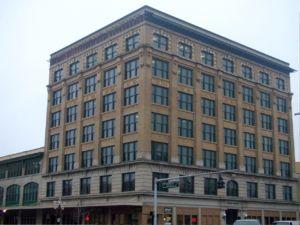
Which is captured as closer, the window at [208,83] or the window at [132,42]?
the window at [132,42]

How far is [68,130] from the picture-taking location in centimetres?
7219

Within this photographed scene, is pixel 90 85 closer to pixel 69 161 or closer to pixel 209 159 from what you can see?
pixel 69 161

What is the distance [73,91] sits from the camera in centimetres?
7331

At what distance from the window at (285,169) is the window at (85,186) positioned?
30795mm

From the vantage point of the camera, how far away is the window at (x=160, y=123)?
60250 millimetres

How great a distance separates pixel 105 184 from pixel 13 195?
2724 centimetres

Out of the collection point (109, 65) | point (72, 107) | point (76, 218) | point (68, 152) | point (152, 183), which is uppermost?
point (109, 65)

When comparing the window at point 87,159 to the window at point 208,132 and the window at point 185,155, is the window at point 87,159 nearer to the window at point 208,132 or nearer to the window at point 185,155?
the window at point 185,155

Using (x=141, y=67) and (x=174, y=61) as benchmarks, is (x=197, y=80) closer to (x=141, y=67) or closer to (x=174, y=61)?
(x=174, y=61)

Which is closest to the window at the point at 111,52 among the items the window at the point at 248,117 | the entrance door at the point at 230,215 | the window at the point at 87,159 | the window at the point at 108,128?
the window at the point at 108,128

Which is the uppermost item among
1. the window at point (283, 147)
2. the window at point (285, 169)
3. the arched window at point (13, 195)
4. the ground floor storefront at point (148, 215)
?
the window at point (283, 147)

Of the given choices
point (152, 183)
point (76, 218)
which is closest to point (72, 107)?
point (76, 218)

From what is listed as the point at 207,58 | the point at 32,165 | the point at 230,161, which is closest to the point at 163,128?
the point at 230,161

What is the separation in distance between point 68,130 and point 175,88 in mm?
18465
